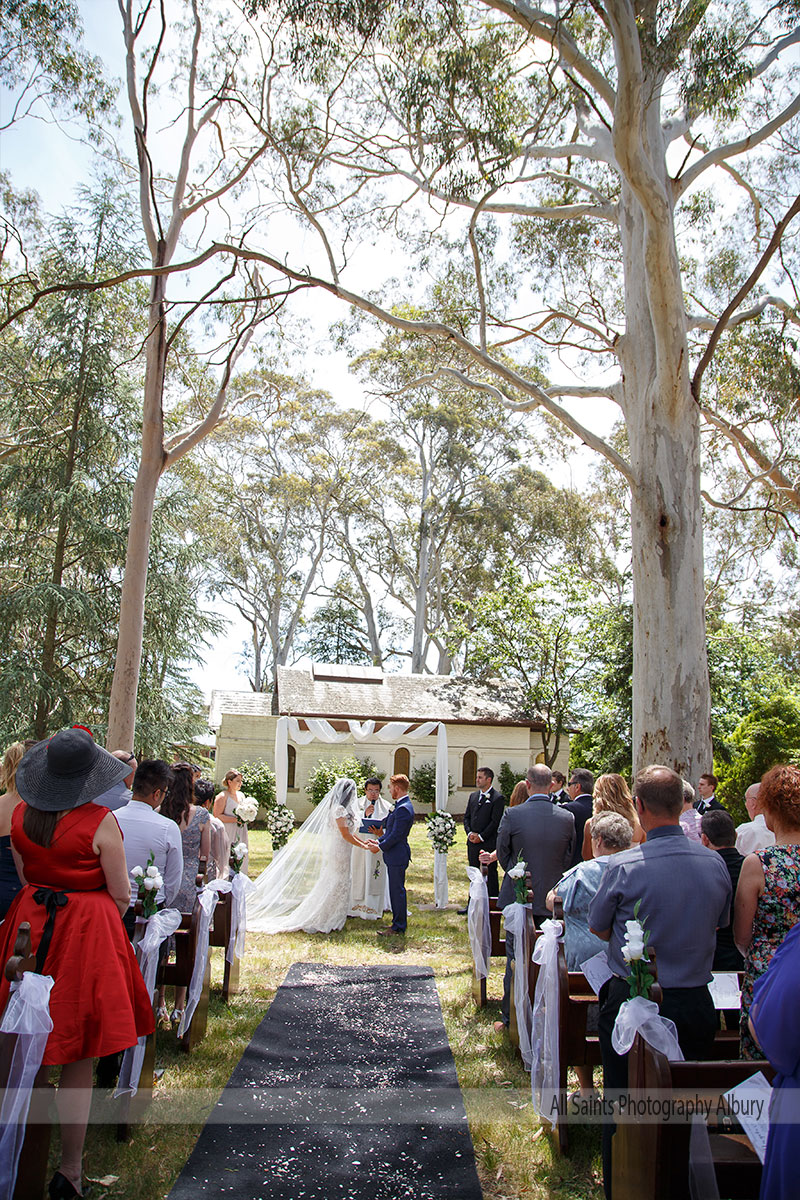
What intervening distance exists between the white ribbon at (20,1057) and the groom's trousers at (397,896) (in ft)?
24.8

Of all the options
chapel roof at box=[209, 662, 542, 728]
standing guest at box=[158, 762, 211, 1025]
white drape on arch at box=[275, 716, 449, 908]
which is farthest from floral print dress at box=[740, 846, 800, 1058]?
chapel roof at box=[209, 662, 542, 728]

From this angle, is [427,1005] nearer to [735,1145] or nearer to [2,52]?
[735,1145]

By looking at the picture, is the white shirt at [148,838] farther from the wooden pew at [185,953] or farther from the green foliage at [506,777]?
the green foliage at [506,777]

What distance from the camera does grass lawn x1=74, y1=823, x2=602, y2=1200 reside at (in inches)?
174

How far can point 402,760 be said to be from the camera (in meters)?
27.6

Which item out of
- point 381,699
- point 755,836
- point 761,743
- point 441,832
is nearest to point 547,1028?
point 755,836

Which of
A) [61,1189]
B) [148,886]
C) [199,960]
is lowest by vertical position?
[61,1189]

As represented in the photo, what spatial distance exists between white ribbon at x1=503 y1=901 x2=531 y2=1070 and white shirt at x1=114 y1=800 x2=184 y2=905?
8.04ft

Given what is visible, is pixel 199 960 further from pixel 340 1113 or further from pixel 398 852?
pixel 398 852

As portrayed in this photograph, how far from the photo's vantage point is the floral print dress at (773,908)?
3.66 metres

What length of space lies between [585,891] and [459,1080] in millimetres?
1967

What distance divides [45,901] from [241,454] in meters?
33.6

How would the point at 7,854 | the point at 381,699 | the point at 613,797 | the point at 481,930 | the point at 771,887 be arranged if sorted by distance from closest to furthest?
the point at 771,887
the point at 7,854
the point at 613,797
the point at 481,930
the point at 381,699

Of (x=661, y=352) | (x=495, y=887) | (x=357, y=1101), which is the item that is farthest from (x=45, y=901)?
(x=661, y=352)
